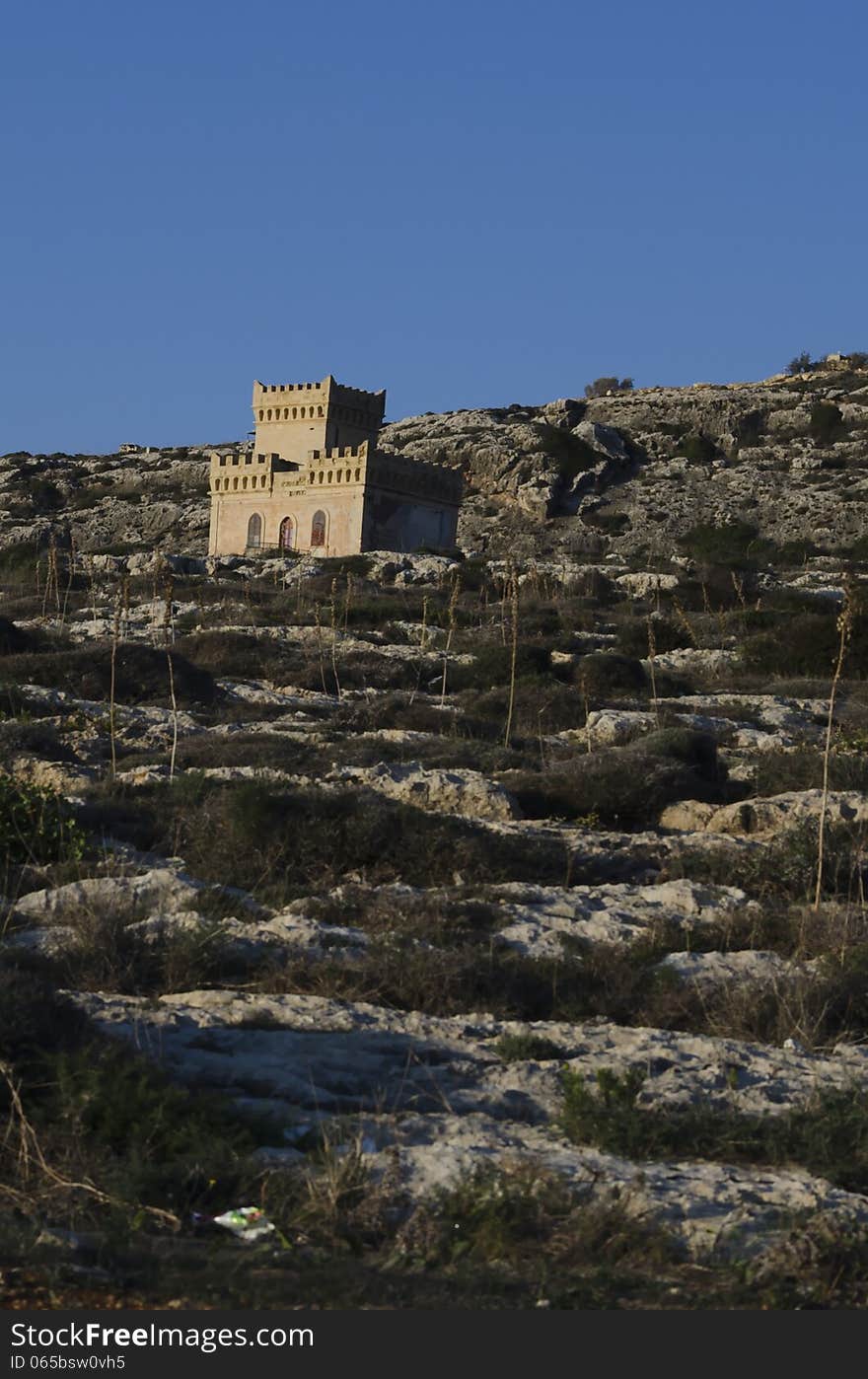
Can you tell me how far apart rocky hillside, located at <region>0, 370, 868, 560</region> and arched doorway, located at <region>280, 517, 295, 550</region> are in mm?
10222

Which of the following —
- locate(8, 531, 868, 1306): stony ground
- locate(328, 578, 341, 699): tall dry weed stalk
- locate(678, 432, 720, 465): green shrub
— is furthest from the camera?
locate(678, 432, 720, 465): green shrub

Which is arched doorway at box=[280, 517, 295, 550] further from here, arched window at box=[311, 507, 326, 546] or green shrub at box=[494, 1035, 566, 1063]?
green shrub at box=[494, 1035, 566, 1063]

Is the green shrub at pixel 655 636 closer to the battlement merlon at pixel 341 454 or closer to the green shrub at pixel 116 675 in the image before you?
the green shrub at pixel 116 675

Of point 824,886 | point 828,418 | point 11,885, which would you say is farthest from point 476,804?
point 828,418

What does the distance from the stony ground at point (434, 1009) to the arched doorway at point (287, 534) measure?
128 feet

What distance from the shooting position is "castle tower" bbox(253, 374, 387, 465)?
223 feet

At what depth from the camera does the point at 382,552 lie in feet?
172

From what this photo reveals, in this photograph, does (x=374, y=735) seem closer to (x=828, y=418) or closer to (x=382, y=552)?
(x=382, y=552)

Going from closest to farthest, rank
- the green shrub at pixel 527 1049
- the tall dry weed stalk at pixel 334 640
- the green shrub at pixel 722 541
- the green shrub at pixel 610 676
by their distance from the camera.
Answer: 1. the green shrub at pixel 527 1049
2. the tall dry weed stalk at pixel 334 640
3. the green shrub at pixel 610 676
4. the green shrub at pixel 722 541

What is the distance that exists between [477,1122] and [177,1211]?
5.24ft

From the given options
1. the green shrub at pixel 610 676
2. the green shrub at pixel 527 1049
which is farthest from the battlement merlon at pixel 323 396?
the green shrub at pixel 527 1049

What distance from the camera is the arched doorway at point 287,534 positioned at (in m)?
60.4

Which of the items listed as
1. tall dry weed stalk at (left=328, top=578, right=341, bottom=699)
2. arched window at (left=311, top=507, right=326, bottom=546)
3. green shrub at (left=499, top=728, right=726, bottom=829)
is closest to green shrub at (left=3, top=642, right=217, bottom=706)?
tall dry weed stalk at (left=328, top=578, right=341, bottom=699)

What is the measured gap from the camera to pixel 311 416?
225 feet
